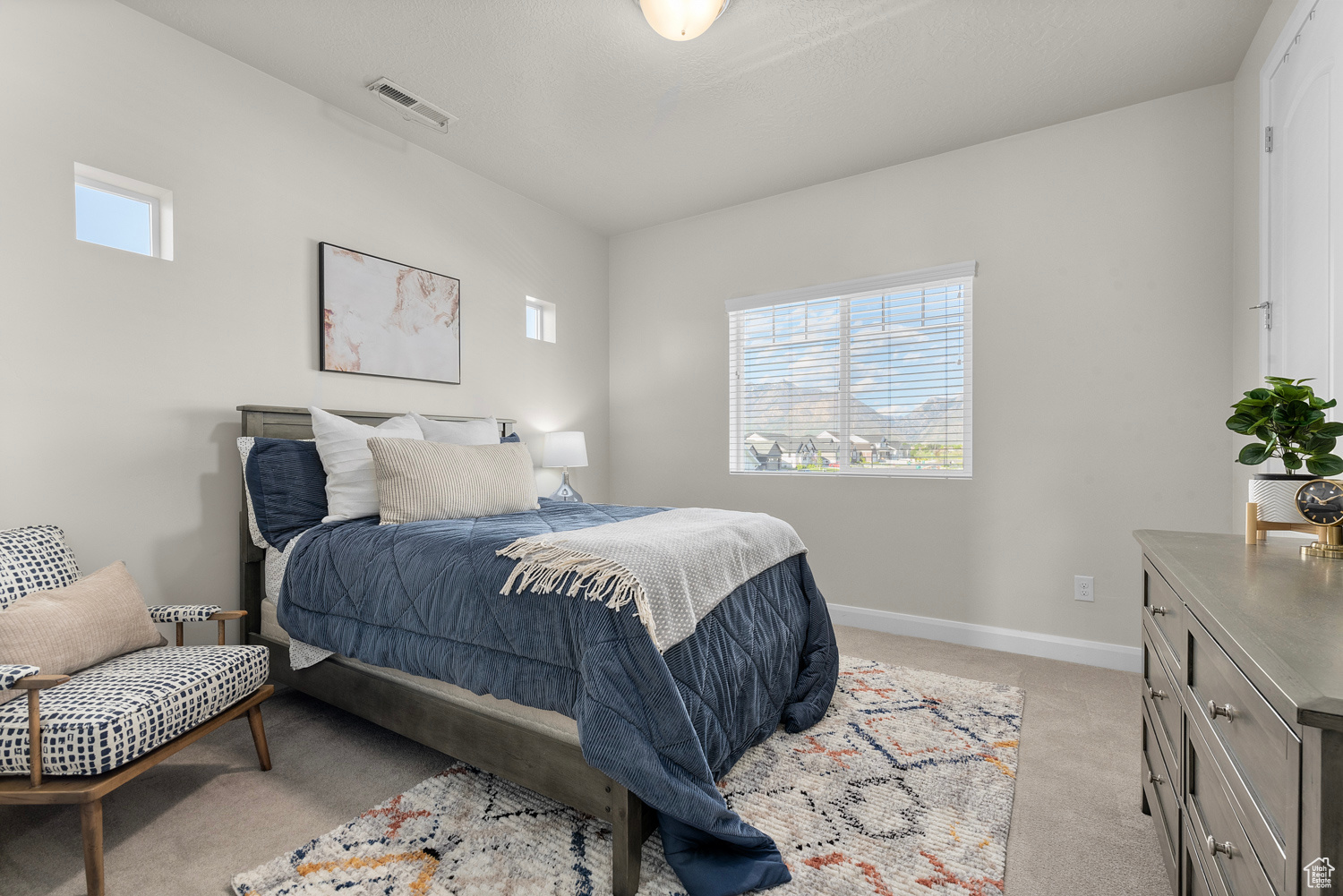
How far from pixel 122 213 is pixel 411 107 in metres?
1.24

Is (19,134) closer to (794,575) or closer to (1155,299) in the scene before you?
(794,575)

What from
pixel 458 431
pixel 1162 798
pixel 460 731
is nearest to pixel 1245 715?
pixel 1162 798

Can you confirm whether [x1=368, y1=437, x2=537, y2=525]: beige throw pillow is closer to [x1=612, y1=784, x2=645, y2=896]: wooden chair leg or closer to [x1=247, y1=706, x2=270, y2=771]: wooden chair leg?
[x1=247, y1=706, x2=270, y2=771]: wooden chair leg

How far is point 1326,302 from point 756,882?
2.25m

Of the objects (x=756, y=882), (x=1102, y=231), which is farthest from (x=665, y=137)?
(x=756, y=882)

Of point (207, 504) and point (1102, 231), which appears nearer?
point (207, 504)

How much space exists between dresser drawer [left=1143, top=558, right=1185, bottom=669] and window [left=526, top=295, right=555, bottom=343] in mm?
3429

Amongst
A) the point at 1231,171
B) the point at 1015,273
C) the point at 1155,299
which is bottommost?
the point at 1155,299

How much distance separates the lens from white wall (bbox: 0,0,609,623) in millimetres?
2047

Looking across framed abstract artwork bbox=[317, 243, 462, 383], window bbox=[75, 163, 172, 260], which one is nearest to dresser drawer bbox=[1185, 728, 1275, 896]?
framed abstract artwork bbox=[317, 243, 462, 383]

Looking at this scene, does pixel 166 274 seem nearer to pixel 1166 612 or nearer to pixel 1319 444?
pixel 1166 612

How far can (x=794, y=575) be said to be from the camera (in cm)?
242

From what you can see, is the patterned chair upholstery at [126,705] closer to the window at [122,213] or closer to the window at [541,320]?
the window at [122,213]

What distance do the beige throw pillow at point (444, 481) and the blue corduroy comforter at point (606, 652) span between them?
11 centimetres
